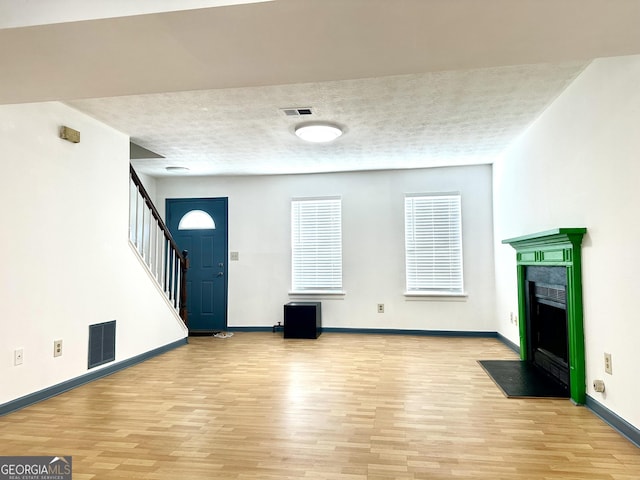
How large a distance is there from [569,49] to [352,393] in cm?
280

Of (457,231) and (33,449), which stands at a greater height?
(457,231)

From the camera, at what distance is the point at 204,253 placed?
22.1 feet

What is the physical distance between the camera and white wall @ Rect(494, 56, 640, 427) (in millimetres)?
2465

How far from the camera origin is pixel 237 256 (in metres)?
6.64

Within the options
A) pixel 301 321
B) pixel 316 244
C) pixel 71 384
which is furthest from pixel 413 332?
pixel 71 384

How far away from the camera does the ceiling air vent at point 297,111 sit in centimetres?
366

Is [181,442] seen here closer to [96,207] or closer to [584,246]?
[96,207]

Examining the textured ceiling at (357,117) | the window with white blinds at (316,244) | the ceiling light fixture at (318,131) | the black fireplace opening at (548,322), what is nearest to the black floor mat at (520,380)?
the black fireplace opening at (548,322)

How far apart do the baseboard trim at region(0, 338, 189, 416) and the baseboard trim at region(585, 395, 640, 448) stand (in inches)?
165

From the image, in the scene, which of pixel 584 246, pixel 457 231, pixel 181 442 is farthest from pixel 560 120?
pixel 181 442

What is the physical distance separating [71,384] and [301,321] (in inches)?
119

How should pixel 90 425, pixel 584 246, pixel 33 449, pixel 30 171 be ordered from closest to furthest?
pixel 33 449 → pixel 90 425 → pixel 584 246 → pixel 30 171

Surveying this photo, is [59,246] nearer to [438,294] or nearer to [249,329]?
[249,329]

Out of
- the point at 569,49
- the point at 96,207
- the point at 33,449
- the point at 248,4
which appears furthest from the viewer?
the point at 96,207
